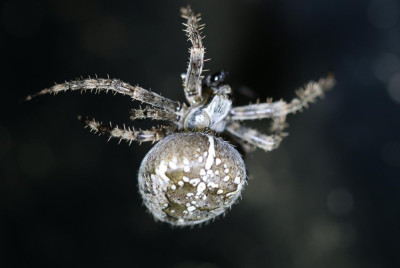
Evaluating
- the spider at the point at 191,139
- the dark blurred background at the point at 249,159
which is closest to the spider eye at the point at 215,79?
the spider at the point at 191,139

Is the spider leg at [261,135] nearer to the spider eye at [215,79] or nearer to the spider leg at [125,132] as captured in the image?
the spider eye at [215,79]

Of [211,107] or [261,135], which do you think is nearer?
[211,107]

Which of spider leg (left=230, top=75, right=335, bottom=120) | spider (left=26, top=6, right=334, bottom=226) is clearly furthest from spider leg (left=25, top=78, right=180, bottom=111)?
spider leg (left=230, top=75, right=335, bottom=120)

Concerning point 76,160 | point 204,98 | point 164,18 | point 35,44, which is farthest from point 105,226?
point 204,98

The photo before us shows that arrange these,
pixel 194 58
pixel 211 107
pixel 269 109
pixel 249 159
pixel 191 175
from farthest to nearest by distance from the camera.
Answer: pixel 249 159, pixel 269 109, pixel 211 107, pixel 194 58, pixel 191 175

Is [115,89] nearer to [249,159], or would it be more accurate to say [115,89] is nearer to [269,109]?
[269,109]

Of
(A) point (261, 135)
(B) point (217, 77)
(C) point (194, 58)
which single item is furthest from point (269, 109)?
(C) point (194, 58)
